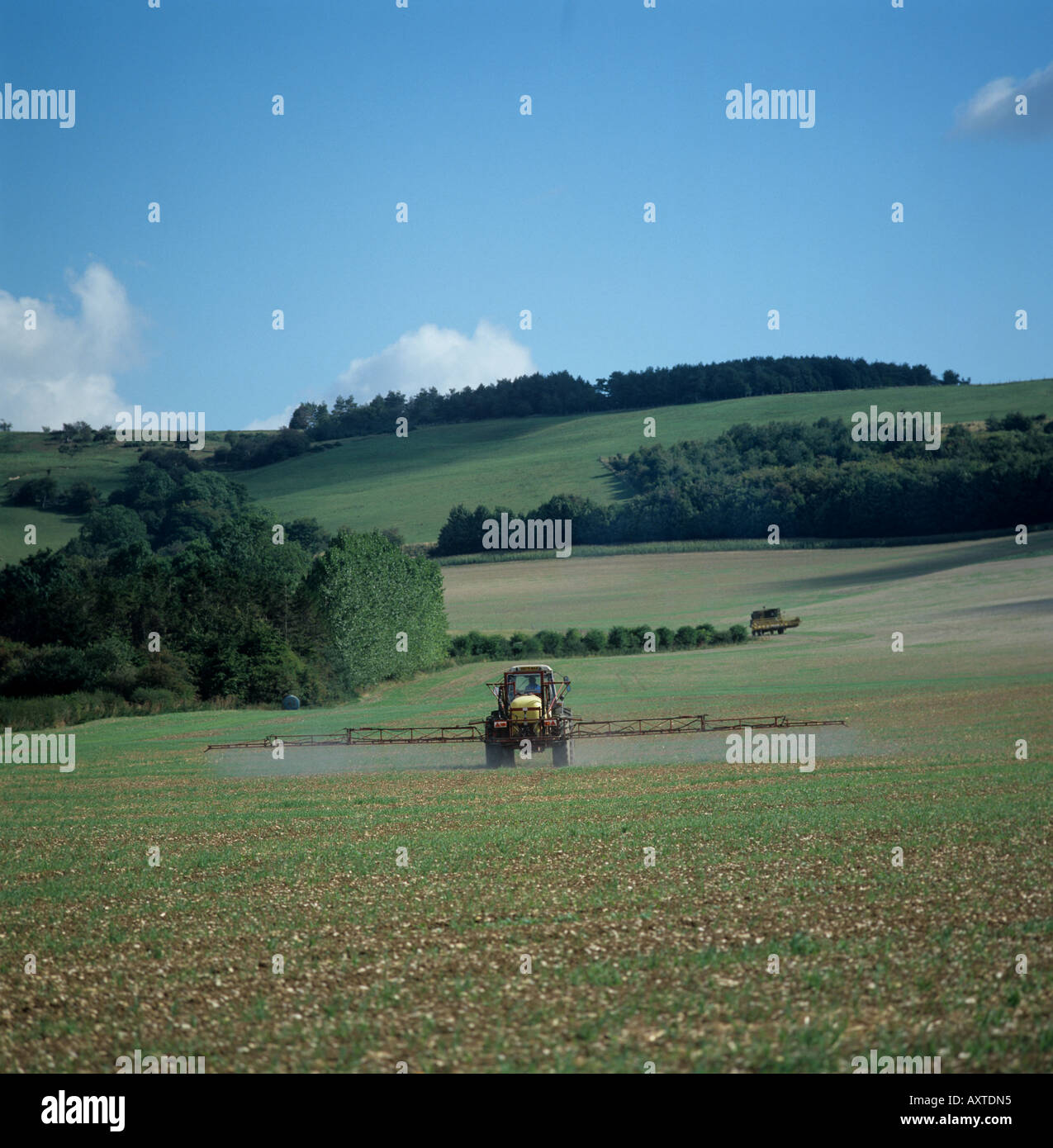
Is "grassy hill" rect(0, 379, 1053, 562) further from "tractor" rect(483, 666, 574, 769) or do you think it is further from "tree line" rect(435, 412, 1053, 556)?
"tractor" rect(483, 666, 574, 769)

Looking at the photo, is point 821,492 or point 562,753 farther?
point 821,492

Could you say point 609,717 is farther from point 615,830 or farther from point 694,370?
point 694,370

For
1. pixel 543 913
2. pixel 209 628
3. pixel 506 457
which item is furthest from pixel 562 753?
pixel 506 457

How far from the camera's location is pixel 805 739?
34594 mm

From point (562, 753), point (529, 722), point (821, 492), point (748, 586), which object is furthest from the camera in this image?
point (821, 492)

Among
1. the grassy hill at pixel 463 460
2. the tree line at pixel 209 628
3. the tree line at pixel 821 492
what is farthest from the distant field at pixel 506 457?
the tree line at pixel 209 628

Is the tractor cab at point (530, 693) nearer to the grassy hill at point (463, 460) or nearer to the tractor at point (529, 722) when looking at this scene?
the tractor at point (529, 722)

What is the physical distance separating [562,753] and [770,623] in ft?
158

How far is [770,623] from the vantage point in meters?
78.5

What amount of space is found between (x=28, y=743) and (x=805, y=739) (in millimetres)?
29656

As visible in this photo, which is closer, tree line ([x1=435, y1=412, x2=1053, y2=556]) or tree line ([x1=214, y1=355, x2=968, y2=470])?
tree line ([x1=435, y1=412, x2=1053, y2=556])

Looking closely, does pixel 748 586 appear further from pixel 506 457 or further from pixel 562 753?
pixel 562 753

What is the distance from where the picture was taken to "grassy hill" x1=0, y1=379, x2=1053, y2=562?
115062mm

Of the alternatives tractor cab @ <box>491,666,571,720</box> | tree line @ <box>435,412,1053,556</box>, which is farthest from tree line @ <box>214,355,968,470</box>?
tractor cab @ <box>491,666,571,720</box>
